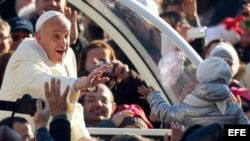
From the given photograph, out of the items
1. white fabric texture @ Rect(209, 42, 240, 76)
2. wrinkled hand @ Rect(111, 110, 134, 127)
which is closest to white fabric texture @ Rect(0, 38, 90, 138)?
wrinkled hand @ Rect(111, 110, 134, 127)

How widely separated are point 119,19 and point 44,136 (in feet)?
14.3

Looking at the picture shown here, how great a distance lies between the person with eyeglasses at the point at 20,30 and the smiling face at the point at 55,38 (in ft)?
9.59

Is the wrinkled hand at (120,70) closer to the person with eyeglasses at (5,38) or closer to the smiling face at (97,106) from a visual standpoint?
the smiling face at (97,106)

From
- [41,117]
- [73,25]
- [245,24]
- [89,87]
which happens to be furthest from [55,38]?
[245,24]

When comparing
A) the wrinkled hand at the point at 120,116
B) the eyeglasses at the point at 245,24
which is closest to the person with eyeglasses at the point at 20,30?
the wrinkled hand at the point at 120,116

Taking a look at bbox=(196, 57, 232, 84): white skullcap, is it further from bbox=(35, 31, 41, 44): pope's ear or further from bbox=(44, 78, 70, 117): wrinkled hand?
bbox=(44, 78, 70, 117): wrinkled hand

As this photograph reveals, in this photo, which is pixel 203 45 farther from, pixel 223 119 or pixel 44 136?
pixel 44 136

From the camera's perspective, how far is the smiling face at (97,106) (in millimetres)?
14102

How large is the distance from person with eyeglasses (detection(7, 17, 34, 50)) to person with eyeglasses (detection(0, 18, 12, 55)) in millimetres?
285

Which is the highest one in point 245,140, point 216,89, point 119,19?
point 119,19

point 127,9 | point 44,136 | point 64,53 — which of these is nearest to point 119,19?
point 127,9

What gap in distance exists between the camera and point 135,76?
49.7 ft

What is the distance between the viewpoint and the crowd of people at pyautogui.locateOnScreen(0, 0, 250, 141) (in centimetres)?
1057

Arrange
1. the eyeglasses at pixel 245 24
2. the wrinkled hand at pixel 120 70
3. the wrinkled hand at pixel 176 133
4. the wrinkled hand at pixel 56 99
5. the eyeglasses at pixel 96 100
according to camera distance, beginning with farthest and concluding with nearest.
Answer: the eyeglasses at pixel 245 24 < the wrinkled hand at pixel 120 70 < the eyeglasses at pixel 96 100 < the wrinkled hand at pixel 176 133 < the wrinkled hand at pixel 56 99
